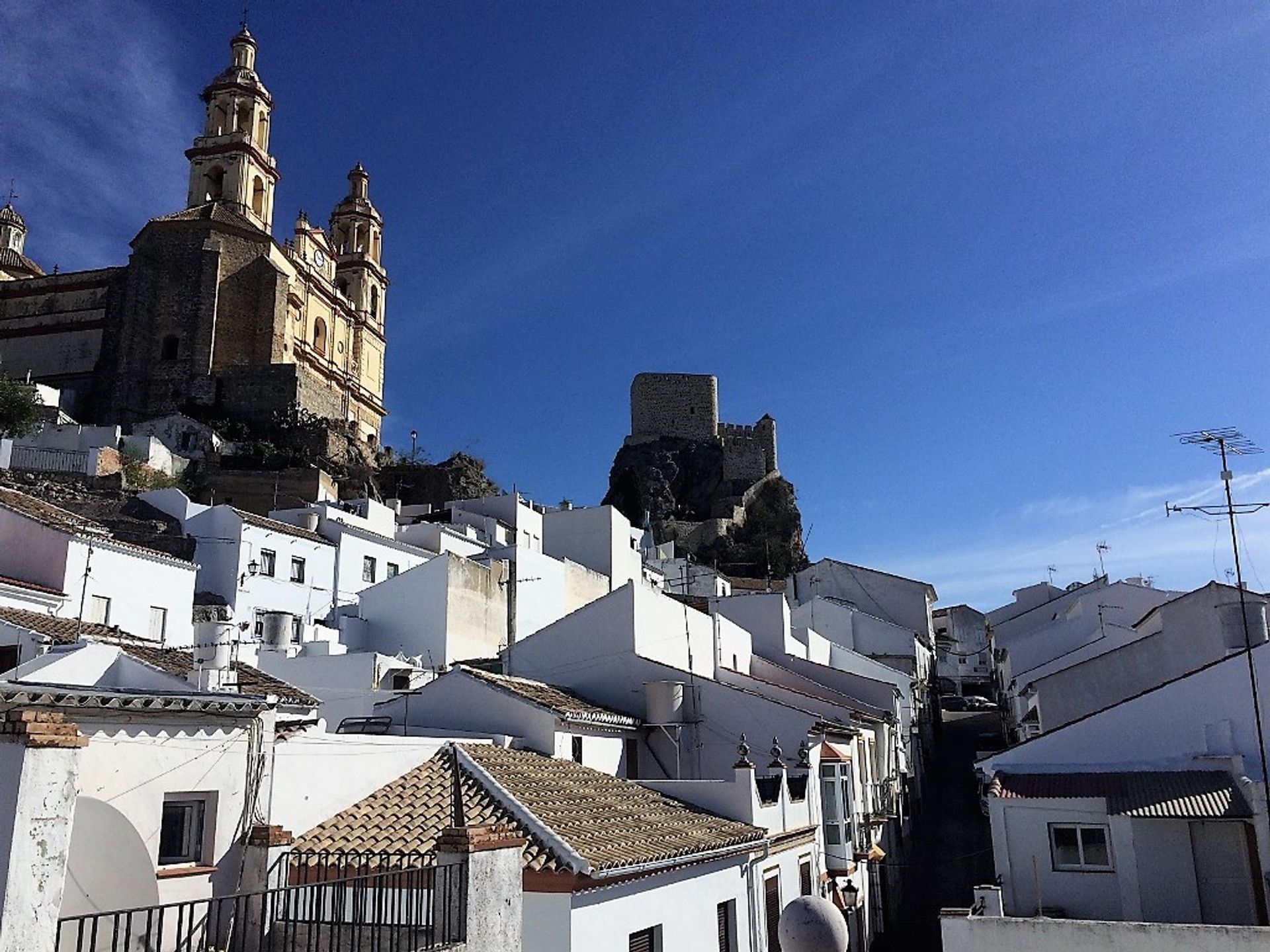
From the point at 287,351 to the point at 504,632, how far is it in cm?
3139

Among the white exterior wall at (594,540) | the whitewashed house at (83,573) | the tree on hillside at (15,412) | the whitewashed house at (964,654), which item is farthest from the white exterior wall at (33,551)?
the whitewashed house at (964,654)

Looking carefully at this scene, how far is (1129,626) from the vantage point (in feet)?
110

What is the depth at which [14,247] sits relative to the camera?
2687 inches

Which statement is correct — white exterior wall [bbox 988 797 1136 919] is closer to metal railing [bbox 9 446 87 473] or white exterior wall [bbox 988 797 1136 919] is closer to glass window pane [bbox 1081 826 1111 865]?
glass window pane [bbox 1081 826 1111 865]

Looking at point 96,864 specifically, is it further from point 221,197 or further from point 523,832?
point 221,197

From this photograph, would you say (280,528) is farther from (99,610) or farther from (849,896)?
(849,896)

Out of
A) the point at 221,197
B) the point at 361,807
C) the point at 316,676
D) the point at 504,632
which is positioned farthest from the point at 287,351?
the point at 361,807

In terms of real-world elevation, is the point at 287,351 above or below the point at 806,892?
above

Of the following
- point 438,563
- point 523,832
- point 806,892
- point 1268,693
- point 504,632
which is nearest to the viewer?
point 523,832

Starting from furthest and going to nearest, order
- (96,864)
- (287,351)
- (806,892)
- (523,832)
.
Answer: (287,351) < (806,892) < (523,832) < (96,864)

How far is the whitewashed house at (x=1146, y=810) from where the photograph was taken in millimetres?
15914

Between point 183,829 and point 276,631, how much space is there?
46.8 feet

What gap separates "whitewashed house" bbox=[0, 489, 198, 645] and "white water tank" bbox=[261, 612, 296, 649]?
239 centimetres

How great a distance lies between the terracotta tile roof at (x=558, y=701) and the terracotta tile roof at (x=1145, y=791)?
6.61 meters
